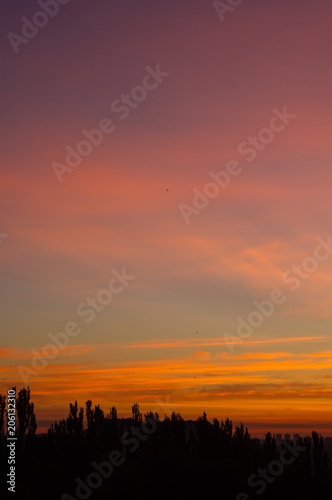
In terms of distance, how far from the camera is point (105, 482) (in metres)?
45.2

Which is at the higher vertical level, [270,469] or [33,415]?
[33,415]

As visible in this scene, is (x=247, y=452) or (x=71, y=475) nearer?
(x=71, y=475)

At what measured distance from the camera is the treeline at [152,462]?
147ft

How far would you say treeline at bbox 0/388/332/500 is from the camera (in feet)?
147

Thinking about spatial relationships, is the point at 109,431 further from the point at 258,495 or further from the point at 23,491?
the point at 23,491

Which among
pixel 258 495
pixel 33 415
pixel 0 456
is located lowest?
pixel 258 495

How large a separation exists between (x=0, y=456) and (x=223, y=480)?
813 inches

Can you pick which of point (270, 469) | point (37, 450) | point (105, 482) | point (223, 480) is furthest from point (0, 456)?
point (270, 469)
